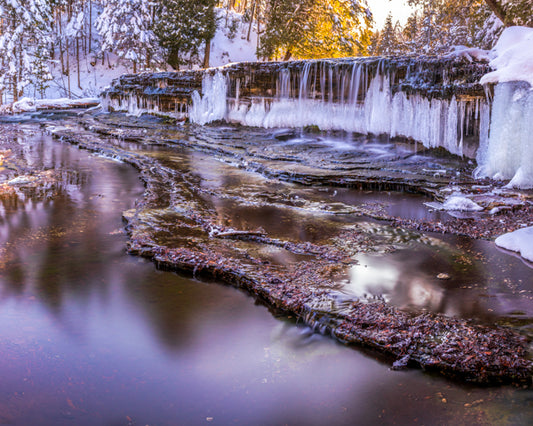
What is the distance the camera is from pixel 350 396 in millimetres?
2992

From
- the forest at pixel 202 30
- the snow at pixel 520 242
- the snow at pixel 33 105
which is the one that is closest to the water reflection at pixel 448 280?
the snow at pixel 520 242

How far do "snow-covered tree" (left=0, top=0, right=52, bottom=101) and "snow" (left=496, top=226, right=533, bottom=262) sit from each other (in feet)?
123

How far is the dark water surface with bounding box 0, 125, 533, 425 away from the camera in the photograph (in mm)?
2820

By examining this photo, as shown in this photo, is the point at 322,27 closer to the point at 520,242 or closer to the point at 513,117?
the point at 513,117

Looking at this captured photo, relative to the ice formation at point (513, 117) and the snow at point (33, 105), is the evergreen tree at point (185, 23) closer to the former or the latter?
the snow at point (33, 105)

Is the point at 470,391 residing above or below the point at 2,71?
below

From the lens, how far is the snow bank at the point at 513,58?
381 inches

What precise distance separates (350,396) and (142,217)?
492 centimetres

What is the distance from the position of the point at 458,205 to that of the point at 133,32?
117 ft

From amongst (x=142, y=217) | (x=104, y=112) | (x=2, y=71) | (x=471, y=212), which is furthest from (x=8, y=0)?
(x=471, y=212)

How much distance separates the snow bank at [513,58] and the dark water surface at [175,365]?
24.0 ft

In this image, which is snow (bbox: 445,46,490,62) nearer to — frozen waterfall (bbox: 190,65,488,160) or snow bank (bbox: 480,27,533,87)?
snow bank (bbox: 480,27,533,87)

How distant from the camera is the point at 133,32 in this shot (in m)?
36.6

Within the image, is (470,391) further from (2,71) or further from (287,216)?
(2,71)
